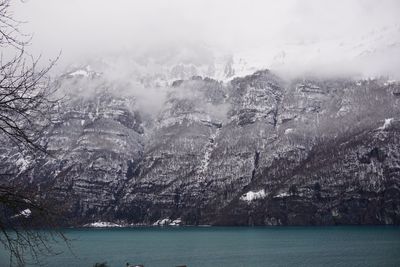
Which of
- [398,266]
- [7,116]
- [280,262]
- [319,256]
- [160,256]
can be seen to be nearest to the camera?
[7,116]

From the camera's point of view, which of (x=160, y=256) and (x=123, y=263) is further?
(x=160, y=256)

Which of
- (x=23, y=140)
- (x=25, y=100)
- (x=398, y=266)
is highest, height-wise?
(x=25, y=100)

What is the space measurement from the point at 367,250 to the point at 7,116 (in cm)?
12293

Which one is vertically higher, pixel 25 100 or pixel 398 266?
pixel 25 100

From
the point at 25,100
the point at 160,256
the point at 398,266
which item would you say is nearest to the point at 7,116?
the point at 25,100

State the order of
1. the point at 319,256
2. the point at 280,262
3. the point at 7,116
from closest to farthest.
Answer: the point at 7,116 → the point at 280,262 → the point at 319,256

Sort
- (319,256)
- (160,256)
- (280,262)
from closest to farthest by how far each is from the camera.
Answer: (280,262) → (319,256) → (160,256)

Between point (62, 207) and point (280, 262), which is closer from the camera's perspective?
point (62, 207)

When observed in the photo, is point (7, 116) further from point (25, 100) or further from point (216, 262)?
point (216, 262)

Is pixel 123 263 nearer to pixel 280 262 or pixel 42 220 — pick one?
pixel 280 262

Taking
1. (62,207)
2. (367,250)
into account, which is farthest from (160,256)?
(62,207)

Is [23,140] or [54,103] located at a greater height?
[54,103]

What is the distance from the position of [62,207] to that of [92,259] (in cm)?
11303

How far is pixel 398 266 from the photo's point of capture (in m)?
88.1
